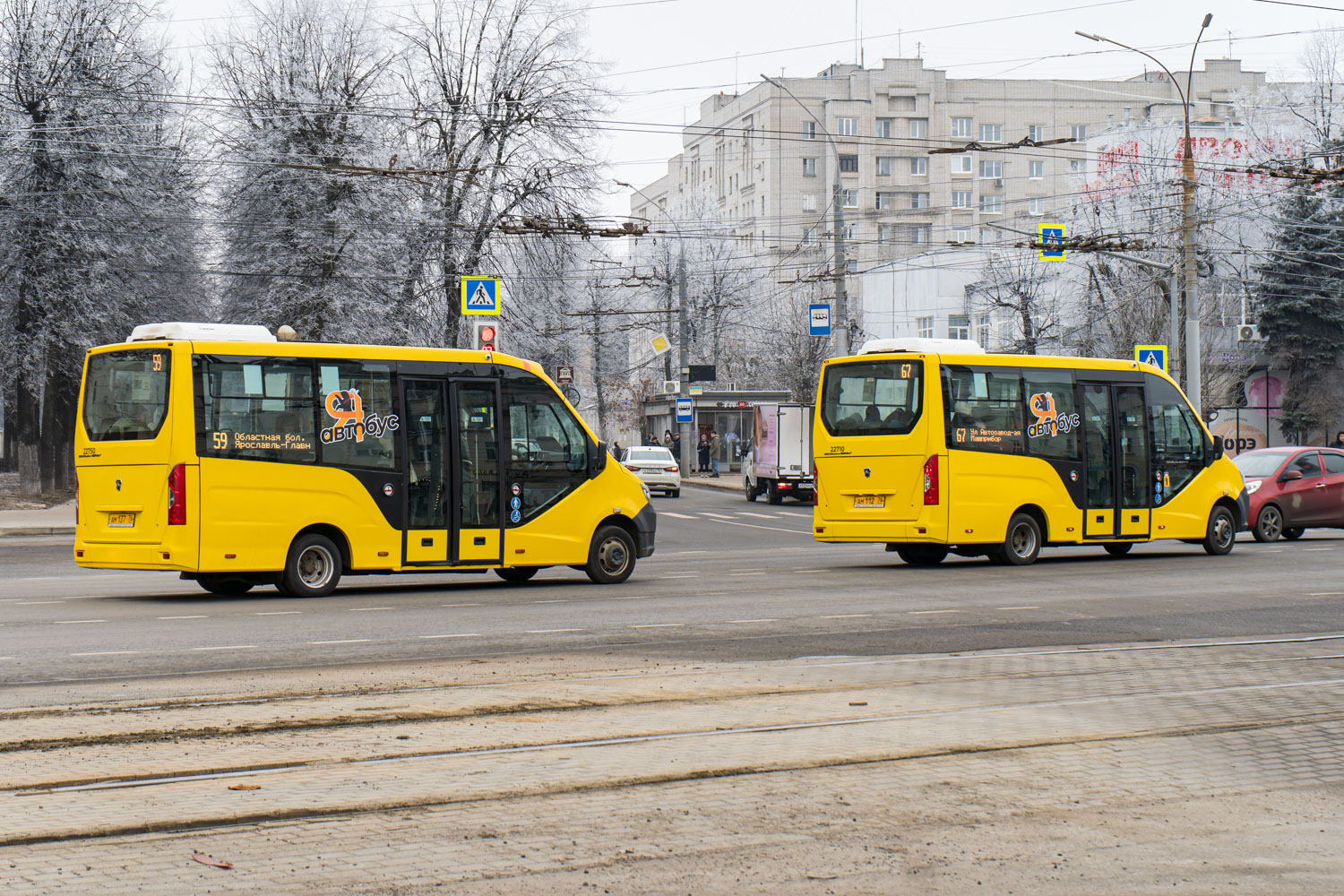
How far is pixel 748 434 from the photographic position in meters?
64.9

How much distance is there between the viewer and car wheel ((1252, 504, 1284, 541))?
25828 mm

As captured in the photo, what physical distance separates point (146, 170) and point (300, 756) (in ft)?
114

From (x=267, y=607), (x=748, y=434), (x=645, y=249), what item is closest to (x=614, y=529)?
(x=267, y=607)

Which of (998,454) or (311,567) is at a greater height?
(998,454)

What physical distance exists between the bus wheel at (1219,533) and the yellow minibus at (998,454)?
3 cm

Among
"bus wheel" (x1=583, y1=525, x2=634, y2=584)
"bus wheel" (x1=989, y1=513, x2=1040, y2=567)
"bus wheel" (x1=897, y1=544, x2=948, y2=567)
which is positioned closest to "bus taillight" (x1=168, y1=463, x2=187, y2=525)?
"bus wheel" (x1=583, y1=525, x2=634, y2=584)

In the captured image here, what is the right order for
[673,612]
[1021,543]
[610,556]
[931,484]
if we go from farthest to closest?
[1021,543] → [931,484] → [610,556] → [673,612]

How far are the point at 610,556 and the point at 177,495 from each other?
5036 mm

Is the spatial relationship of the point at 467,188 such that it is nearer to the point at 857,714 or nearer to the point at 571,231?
the point at 571,231

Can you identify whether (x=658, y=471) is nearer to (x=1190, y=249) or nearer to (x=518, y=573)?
(x=1190, y=249)

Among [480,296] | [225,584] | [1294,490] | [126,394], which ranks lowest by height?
[225,584]

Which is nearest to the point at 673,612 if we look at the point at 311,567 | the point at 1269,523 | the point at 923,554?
the point at 311,567

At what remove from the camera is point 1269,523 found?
Answer: 25922mm

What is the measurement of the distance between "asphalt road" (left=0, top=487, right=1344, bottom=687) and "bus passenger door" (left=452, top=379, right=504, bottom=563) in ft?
1.86
